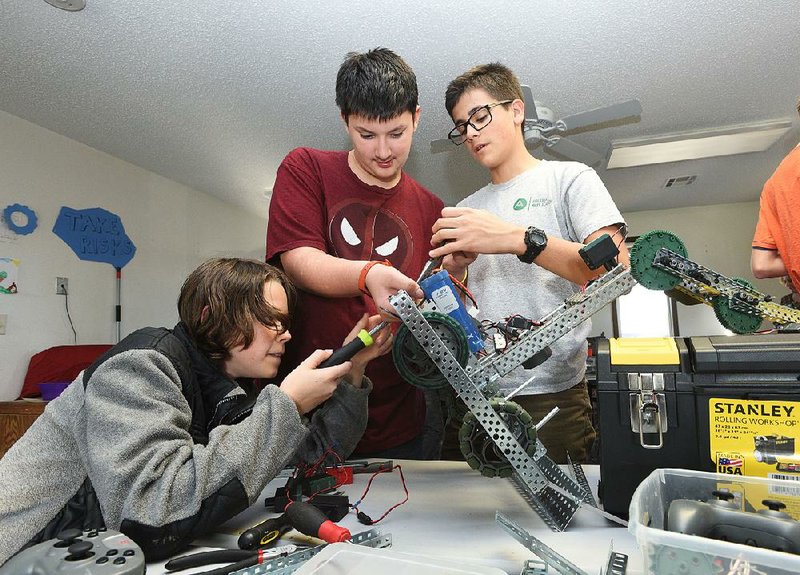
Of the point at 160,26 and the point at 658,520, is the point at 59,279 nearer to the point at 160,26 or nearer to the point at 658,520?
the point at 160,26

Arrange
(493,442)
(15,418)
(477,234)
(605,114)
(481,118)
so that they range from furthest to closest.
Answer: (15,418) → (605,114) → (481,118) → (477,234) → (493,442)

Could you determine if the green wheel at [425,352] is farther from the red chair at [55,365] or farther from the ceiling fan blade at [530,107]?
the red chair at [55,365]

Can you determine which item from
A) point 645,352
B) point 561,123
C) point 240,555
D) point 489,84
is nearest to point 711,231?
point 561,123

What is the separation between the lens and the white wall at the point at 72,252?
3.71 meters

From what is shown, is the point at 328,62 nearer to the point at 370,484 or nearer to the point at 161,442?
the point at 370,484

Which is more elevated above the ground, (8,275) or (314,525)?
(8,275)

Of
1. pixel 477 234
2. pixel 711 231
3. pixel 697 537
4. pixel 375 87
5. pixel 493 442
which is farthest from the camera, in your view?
pixel 711 231

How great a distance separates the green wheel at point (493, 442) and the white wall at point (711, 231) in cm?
564

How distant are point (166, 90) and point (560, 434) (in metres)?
3.43

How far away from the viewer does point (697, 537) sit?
1.79ft

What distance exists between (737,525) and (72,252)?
4720 millimetres

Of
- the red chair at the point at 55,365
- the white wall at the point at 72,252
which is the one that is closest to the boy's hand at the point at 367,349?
the red chair at the point at 55,365

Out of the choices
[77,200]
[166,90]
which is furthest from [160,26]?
[77,200]

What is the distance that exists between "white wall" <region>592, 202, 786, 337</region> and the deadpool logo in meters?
5.21
